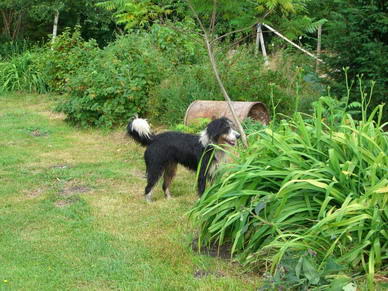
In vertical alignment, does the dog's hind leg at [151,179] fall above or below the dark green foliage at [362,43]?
below

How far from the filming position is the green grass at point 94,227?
3.96 m

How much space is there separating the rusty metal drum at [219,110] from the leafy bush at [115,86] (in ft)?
5.96

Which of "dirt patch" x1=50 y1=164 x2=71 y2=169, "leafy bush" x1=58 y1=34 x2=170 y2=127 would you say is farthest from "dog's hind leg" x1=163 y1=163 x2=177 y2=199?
"leafy bush" x1=58 y1=34 x2=170 y2=127

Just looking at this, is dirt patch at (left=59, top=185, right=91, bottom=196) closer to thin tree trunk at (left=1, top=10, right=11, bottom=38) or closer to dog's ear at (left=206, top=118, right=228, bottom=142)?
dog's ear at (left=206, top=118, right=228, bottom=142)

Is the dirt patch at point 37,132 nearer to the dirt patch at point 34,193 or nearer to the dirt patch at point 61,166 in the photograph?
the dirt patch at point 61,166

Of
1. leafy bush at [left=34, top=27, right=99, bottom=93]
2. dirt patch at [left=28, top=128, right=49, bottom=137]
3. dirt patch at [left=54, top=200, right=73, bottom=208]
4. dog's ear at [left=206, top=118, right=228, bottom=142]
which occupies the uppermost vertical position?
leafy bush at [left=34, top=27, right=99, bottom=93]

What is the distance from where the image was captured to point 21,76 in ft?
53.4

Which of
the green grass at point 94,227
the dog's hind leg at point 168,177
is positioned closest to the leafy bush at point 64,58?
the green grass at point 94,227

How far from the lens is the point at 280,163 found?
442 centimetres

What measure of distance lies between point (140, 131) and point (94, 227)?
1.42m

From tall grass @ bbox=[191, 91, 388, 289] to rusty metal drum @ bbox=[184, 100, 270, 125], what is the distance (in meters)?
3.40

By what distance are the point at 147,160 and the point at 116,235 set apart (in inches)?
58.5

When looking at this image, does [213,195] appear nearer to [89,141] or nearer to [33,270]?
[33,270]

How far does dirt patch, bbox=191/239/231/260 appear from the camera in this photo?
Answer: 434cm
